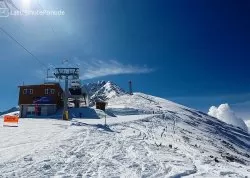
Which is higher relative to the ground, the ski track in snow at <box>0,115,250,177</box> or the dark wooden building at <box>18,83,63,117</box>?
the dark wooden building at <box>18,83,63,117</box>

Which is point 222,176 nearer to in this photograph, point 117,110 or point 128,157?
point 128,157

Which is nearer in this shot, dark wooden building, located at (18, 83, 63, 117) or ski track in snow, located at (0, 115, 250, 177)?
ski track in snow, located at (0, 115, 250, 177)

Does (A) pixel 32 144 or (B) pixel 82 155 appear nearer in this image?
(B) pixel 82 155

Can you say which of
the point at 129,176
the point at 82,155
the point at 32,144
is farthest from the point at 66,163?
the point at 32,144

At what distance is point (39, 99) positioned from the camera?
6184 centimetres

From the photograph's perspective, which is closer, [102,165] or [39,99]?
[102,165]

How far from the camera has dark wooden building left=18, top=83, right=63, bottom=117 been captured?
61356 millimetres

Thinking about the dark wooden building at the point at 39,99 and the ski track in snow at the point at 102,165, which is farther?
the dark wooden building at the point at 39,99

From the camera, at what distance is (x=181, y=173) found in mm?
11164

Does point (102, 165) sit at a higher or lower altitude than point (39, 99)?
lower

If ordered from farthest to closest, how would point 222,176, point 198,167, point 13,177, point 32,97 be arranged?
1. point 32,97
2. point 198,167
3. point 222,176
4. point 13,177

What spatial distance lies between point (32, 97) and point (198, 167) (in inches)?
2182

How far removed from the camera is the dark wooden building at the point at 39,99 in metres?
61.4

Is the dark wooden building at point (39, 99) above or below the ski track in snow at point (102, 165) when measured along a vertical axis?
above
